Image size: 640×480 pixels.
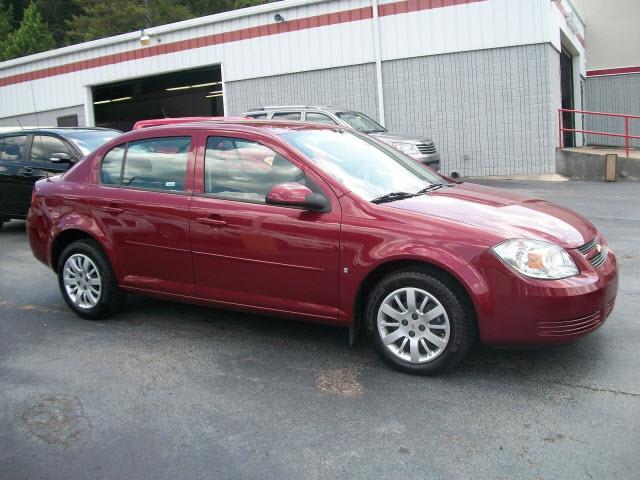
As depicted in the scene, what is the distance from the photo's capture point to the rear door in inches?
372

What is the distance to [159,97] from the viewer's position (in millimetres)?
28438

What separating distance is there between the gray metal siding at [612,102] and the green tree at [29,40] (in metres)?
30.6

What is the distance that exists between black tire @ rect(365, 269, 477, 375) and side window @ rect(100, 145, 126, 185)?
98.4 inches

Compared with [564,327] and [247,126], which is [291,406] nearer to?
[564,327]

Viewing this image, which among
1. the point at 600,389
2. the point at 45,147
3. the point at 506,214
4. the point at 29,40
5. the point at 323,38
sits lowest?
the point at 600,389

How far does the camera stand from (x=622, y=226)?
9.19m

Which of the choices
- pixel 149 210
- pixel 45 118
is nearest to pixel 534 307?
pixel 149 210

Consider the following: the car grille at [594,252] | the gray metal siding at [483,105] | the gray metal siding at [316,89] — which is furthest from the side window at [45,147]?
the gray metal siding at [483,105]

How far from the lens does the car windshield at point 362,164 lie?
4562mm

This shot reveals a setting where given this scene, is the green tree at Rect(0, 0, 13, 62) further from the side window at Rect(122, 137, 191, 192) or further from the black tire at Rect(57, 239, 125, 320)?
the side window at Rect(122, 137, 191, 192)

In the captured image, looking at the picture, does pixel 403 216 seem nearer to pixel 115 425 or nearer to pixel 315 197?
pixel 315 197

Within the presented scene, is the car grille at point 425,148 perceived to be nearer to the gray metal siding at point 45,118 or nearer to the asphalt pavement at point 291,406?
the asphalt pavement at point 291,406

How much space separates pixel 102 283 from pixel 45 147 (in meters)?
5.00

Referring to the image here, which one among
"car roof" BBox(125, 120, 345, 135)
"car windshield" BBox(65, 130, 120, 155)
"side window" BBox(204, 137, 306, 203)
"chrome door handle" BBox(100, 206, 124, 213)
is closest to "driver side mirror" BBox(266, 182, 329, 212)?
"side window" BBox(204, 137, 306, 203)
